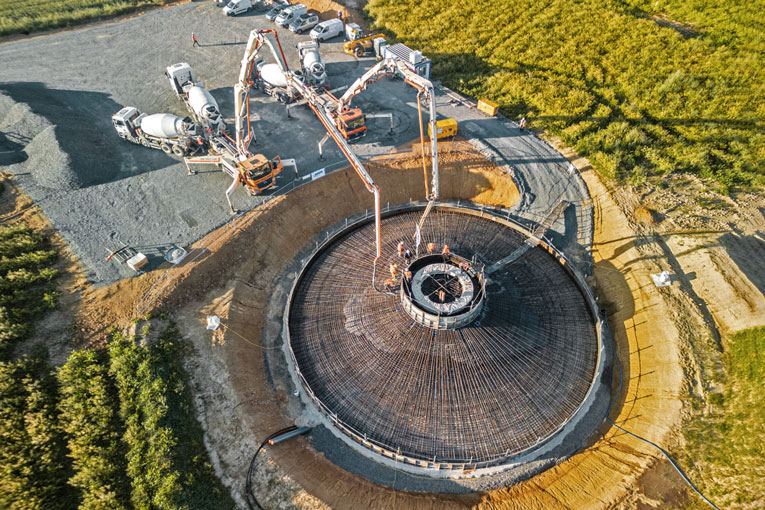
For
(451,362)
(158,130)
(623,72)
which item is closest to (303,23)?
(158,130)

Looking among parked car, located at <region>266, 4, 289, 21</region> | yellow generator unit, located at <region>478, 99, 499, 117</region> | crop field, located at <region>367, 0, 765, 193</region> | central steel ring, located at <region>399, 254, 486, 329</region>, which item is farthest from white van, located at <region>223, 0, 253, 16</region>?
central steel ring, located at <region>399, 254, 486, 329</region>

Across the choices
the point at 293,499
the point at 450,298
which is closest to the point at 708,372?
the point at 450,298

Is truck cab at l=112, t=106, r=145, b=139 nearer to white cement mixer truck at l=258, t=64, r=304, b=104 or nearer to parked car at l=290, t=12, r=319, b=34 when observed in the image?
white cement mixer truck at l=258, t=64, r=304, b=104

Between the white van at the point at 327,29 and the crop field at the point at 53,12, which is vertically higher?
the crop field at the point at 53,12

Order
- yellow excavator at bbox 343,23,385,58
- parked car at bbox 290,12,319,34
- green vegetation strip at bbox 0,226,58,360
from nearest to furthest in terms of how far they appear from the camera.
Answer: green vegetation strip at bbox 0,226,58,360 < yellow excavator at bbox 343,23,385,58 < parked car at bbox 290,12,319,34

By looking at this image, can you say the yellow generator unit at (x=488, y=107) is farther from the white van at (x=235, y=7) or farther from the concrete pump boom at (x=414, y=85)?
the white van at (x=235, y=7)

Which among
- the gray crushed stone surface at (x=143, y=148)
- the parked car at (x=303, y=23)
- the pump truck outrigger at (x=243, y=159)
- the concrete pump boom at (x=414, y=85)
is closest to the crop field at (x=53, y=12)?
the gray crushed stone surface at (x=143, y=148)
